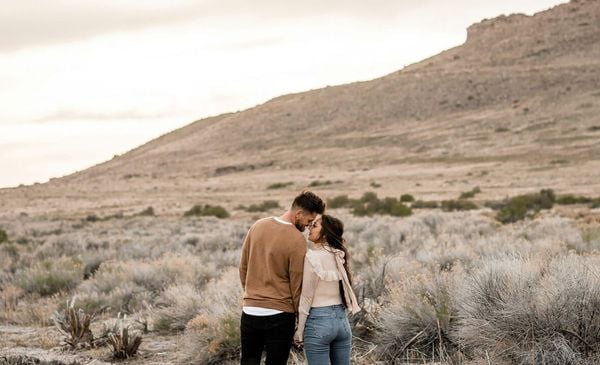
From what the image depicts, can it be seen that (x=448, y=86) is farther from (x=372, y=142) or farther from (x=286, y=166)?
(x=286, y=166)

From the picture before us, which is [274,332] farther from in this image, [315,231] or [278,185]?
[278,185]

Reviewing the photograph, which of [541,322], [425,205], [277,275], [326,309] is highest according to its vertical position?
[277,275]

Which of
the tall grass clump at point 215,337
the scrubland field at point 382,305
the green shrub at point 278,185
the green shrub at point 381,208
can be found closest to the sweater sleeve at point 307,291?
the scrubland field at point 382,305

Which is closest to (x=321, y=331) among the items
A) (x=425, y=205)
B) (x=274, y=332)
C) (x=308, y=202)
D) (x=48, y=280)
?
(x=274, y=332)

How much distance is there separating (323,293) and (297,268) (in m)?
0.26

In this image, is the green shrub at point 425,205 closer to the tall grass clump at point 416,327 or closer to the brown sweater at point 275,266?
the tall grass clump at point 416,327

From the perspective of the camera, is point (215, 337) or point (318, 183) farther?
point (318, 183)

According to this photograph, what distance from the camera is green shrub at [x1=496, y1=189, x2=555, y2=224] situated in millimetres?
25359

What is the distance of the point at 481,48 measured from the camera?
390ft

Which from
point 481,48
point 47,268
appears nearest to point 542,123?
point 481,48

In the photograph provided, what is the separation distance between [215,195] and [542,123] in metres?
35.9

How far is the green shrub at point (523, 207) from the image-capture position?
25.4 m

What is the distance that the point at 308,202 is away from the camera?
18.2 feet

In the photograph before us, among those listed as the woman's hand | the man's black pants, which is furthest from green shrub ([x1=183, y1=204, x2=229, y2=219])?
the woman's hand
